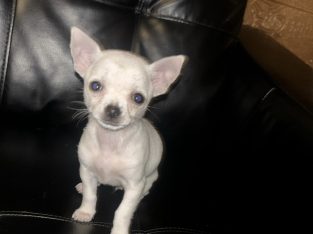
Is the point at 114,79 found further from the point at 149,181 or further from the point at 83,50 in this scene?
the point at 149,181

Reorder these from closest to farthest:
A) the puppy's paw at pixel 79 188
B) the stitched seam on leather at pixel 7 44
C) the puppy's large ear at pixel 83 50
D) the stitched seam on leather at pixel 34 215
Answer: the stitched seam on leather at pixel 34 215
the puppy's large ear at pixel 83 50
the puppy's paw at pixel 79 188
the stitched seam on leather at pixel 7 44

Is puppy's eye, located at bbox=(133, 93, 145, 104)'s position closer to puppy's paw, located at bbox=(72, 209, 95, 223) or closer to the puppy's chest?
the puppy's chest

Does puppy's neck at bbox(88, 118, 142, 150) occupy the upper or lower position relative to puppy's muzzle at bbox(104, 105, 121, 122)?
lower

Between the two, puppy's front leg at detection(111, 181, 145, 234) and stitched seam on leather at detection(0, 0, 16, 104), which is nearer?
puppy's front leg at detection(111, 181, 145, 234)

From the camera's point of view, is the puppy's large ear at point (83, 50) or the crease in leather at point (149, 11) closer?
the puppy's large ear at point (83, 50)

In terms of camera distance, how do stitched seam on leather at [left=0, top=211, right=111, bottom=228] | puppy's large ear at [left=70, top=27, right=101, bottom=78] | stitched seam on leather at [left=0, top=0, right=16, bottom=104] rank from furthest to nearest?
stitched seam on leather at [left=0, top=0, right=16, bottom=104] → puppy's large ear at [left=70, top=27, right=101, bottom=78] → stitched seam on leather at [left=0, top=211, right=111, bottom=228]

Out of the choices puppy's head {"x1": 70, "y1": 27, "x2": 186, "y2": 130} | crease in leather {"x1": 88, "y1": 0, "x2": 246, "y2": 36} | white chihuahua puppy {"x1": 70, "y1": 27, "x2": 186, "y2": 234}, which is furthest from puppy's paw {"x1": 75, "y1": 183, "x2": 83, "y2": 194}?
crease in leather {"x1": 88, "y1": 0, "x2": 246, "y2": 36}

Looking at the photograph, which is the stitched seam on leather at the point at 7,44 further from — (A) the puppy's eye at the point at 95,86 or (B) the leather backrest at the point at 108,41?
(A) the puppy's eye at the point at 95,86

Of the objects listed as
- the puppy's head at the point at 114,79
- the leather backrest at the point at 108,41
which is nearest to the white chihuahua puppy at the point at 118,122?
the puppy's head at the point at 114,79
